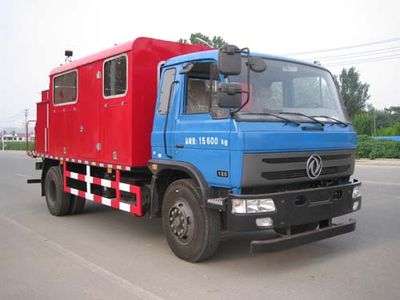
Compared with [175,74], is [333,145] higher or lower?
lower

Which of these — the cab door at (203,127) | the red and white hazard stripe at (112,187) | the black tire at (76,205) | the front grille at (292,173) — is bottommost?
the black tire at (76,205)

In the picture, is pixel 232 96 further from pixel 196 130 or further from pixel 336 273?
pixel 336 273

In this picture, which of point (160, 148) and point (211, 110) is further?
point (160, 148)

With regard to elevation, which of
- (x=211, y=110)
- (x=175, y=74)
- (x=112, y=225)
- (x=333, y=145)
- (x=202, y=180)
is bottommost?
(x=112, y=225)

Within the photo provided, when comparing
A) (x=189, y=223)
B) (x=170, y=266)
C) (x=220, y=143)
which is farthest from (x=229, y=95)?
(x=170, y=266)

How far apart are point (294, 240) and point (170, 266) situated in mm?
1580

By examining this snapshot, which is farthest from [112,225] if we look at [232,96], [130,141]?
[232,96]

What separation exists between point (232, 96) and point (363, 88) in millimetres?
84738

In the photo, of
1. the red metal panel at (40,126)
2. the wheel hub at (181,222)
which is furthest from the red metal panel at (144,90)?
the red metal panel at (40,126)

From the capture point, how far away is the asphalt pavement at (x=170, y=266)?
481 centimetres

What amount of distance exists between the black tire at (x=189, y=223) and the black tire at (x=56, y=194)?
12.5 ft

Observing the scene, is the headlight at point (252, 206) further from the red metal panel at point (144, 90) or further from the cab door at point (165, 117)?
the red metal panel at point (144, 90)

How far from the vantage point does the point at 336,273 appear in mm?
5336

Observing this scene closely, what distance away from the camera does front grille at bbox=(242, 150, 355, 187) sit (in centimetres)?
511
